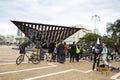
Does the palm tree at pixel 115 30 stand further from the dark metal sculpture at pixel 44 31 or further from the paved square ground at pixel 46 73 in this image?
the paved square ground at pixel 46 73

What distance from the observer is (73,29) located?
36.7 meters

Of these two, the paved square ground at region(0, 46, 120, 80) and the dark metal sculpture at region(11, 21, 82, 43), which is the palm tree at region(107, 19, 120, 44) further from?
the paved square ground at region(0, 46, 120, 80)

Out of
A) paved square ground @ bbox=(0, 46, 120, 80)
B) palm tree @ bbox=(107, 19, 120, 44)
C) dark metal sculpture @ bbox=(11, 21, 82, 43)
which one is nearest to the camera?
paved square ground @ bbox=(0, 46, 120, 80)

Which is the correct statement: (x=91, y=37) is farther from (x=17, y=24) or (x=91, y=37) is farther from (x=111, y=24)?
(x=17, y=24)

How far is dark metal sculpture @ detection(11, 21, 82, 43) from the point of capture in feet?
107

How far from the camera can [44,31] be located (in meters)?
34.6

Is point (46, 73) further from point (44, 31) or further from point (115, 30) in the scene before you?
point (115, 30)

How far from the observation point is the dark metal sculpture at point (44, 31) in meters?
32.5

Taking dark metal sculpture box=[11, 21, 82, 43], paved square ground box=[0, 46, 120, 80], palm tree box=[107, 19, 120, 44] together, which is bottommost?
paved square ground box=[0, 46, 120, 80]

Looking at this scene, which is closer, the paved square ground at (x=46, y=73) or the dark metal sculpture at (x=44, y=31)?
the paved square ground at (x=46, y=73)

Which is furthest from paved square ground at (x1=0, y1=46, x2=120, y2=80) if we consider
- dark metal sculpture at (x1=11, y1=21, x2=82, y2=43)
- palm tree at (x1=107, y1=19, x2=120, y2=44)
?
palm tree at (x1=107, y1=19, x2=120, y2=44)

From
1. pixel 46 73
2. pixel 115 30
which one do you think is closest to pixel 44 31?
pixel 46 73

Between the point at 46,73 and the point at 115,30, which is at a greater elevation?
the point at 115,30

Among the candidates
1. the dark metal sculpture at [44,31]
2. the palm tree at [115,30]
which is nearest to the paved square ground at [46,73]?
the dark metal sculpture at [44,31]
